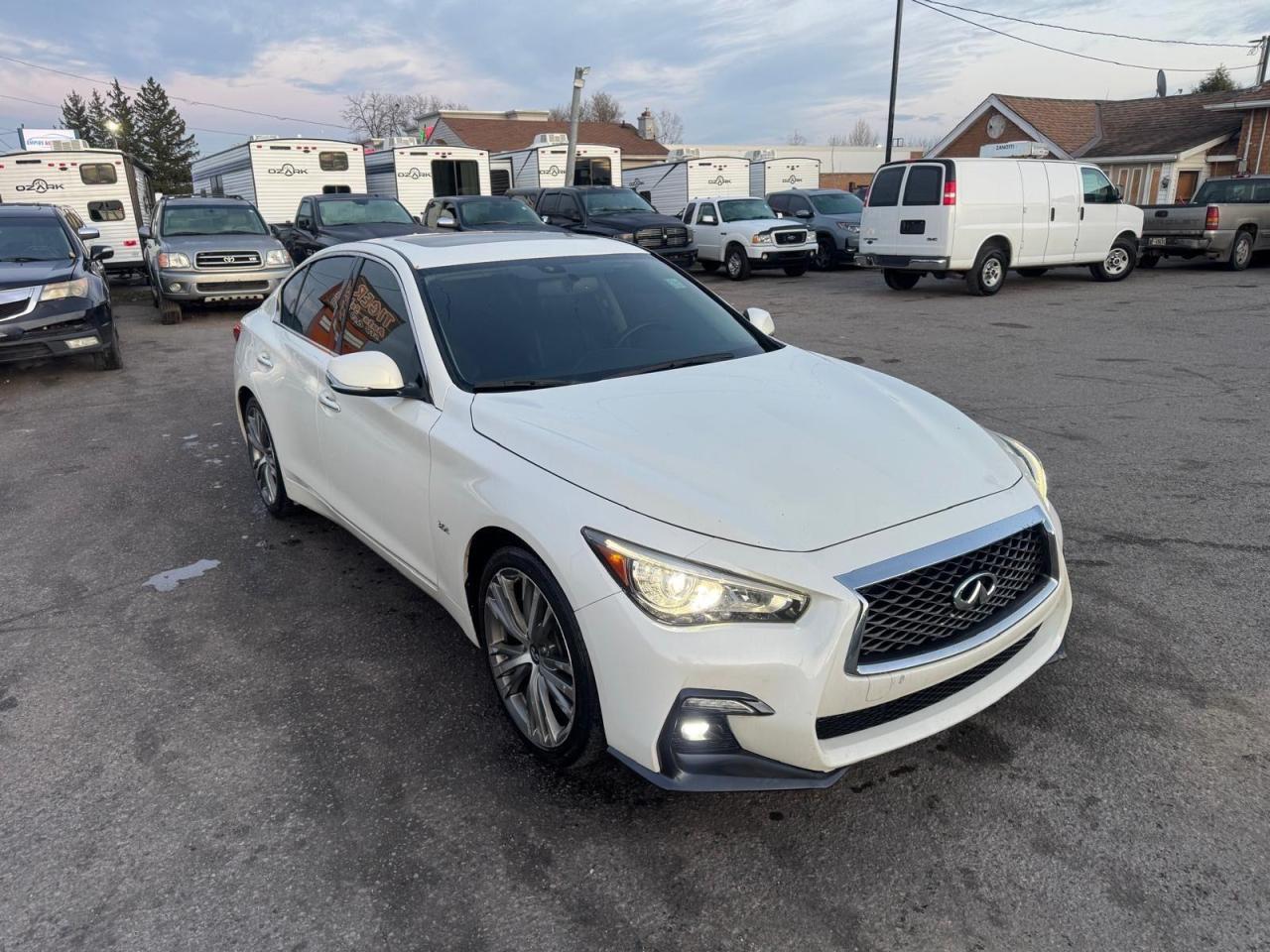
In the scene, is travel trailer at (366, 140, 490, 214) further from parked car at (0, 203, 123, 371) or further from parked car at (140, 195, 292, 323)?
parked car at (0, 203, 123, 371)

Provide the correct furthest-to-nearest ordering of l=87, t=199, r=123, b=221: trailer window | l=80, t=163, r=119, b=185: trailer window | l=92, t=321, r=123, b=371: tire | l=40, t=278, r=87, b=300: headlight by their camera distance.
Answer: l=87, t=199, r=123, b=221: trailer window, l=80, t=163, r=119, b=185: trailer window, l=92, t=321, r=123, b=371: tire, l=40, t=278, r=87, b=300: headlight

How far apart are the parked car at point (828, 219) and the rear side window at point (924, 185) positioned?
5.39 meters

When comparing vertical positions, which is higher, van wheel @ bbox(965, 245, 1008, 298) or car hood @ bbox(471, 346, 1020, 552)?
car hood @ bbox(471, 346, 1020, 552)

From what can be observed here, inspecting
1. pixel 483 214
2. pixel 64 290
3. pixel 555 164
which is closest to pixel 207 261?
pixel 64 290

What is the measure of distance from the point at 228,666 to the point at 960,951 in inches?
116

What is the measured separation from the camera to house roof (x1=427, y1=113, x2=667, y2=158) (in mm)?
48719

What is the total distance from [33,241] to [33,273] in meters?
1.22

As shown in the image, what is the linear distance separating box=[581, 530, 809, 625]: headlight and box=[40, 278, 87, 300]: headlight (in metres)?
9.10

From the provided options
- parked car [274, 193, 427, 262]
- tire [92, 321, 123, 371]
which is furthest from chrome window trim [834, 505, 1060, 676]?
parked car [274, 193, 427, 262]

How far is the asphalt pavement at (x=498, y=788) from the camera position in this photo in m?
2.39

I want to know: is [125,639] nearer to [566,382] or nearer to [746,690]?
[566,382]

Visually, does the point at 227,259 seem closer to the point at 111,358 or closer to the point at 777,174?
the point at 111,358

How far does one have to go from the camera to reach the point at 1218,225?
1725 cm

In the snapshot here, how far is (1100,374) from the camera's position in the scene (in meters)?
8.80
